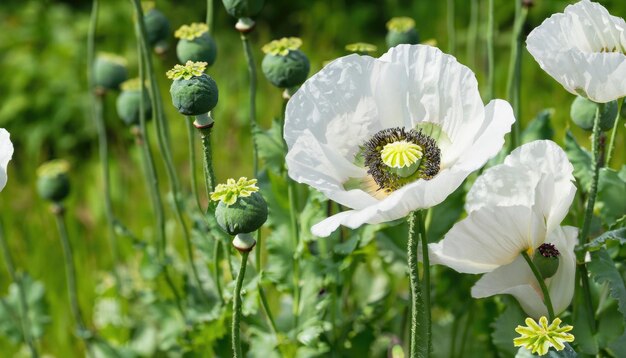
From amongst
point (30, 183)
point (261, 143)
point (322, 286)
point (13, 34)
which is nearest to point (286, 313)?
point (322, 286)

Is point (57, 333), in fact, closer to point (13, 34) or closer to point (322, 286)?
point (322, 286)

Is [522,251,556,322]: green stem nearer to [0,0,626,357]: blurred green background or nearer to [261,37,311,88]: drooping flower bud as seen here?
[261,37,311,88]: drooping flower bud

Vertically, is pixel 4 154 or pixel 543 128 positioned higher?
pixel 4 154

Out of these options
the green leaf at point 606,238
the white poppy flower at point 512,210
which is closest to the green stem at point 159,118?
the white poppy flower at point 512,210

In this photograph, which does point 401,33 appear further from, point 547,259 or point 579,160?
point 547,259

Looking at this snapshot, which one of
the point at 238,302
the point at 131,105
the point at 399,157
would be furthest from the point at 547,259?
the point at 131,105

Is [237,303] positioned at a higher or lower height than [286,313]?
higher
